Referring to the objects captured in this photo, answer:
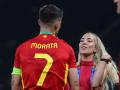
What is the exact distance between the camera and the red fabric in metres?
6.39

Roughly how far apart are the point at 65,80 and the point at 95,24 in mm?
4733

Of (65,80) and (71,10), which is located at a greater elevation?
(71,10)

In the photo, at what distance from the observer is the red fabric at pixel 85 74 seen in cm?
639

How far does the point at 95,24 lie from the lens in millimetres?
10023

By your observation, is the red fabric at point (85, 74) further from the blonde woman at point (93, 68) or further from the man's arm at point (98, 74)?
the man's arm at point (98, 74)

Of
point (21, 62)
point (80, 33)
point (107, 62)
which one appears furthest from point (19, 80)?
point (80, 33)

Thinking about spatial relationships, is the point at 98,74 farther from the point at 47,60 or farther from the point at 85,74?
the point at 47,60

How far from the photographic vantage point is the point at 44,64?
5.30 m

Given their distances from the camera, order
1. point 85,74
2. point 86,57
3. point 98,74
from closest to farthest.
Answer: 1. point 98,74
2. point 85,74
3. point 86,57

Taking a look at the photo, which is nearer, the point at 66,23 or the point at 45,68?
the point at 45,68

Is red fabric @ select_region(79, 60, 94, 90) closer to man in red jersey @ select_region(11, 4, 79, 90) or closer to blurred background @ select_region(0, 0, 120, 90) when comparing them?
man in red jersey @ select_region(11, 4, 79, 90)

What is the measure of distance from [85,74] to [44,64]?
1.26 metres

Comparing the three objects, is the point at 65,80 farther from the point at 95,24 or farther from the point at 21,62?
the point at 95,24

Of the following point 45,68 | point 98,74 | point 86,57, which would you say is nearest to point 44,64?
point 45,68
